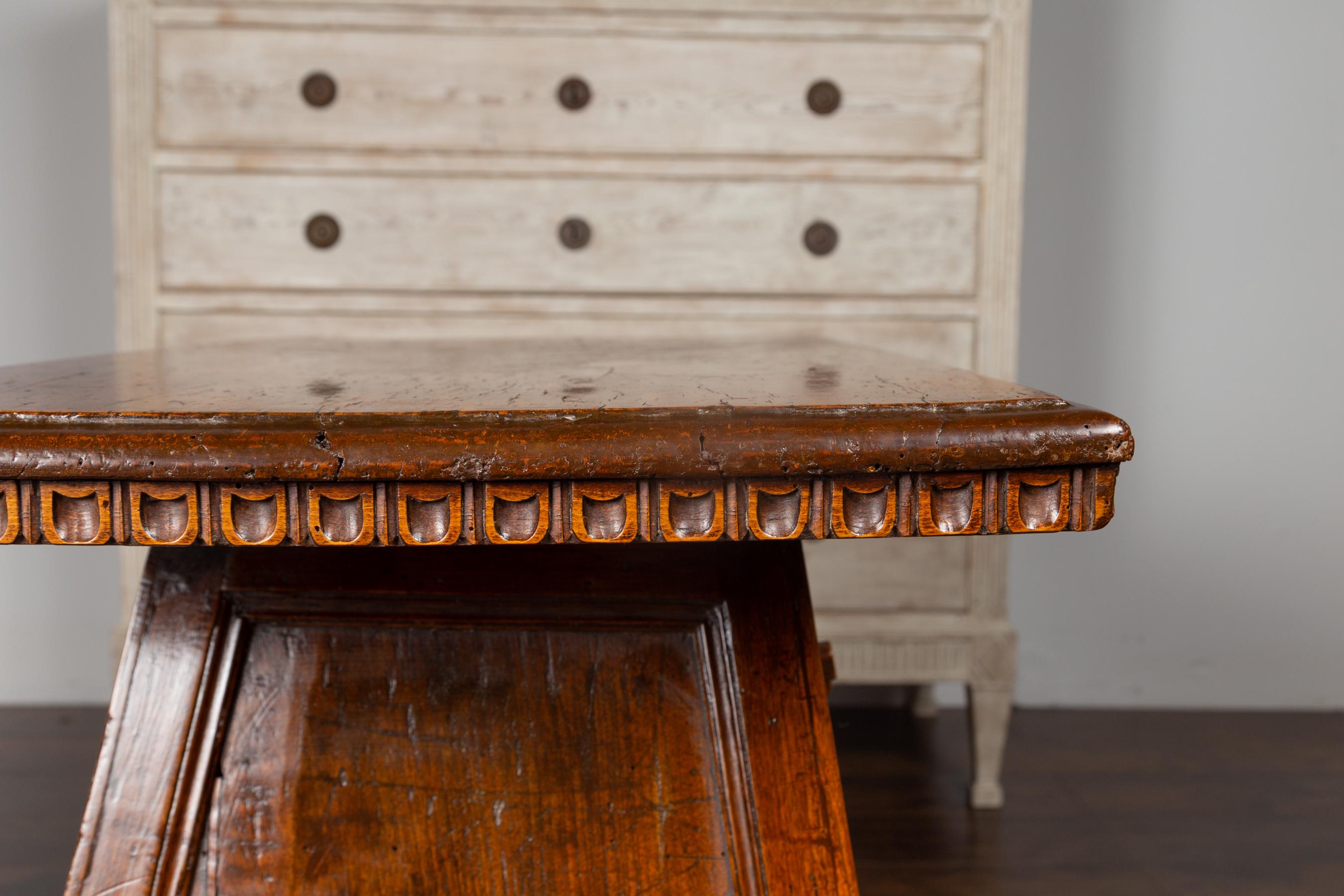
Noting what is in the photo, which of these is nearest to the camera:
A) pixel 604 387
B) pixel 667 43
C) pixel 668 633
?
pixel 604 387

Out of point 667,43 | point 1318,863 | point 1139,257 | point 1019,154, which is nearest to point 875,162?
point 1019,154

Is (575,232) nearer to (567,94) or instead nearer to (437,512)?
(567,94)

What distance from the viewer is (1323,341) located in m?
2.67

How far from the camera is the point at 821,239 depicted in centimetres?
204

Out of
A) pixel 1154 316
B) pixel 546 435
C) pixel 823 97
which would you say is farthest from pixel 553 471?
pixel 1154 316

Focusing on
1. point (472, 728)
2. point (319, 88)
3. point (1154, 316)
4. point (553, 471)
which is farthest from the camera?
point (1154, 316)

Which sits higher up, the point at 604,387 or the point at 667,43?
the point at 667,43

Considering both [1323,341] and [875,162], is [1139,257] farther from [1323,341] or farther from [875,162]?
[875,162]

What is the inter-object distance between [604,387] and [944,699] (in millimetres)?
2183

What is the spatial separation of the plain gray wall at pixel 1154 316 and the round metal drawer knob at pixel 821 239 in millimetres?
811

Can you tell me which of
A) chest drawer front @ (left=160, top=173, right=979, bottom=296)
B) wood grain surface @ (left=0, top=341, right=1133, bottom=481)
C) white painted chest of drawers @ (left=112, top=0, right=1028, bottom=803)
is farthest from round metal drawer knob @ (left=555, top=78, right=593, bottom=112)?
wood grain surface @ (left=0, top=341, right=1133, bottom=481)

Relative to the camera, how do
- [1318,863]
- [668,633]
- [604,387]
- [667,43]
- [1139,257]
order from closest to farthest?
[604,387]
[668,633]
[1318,863]
[667,43]
[1139,257]

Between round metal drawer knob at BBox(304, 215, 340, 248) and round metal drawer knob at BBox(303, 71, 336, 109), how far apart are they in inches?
7.8

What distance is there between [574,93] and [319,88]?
0.44 m
